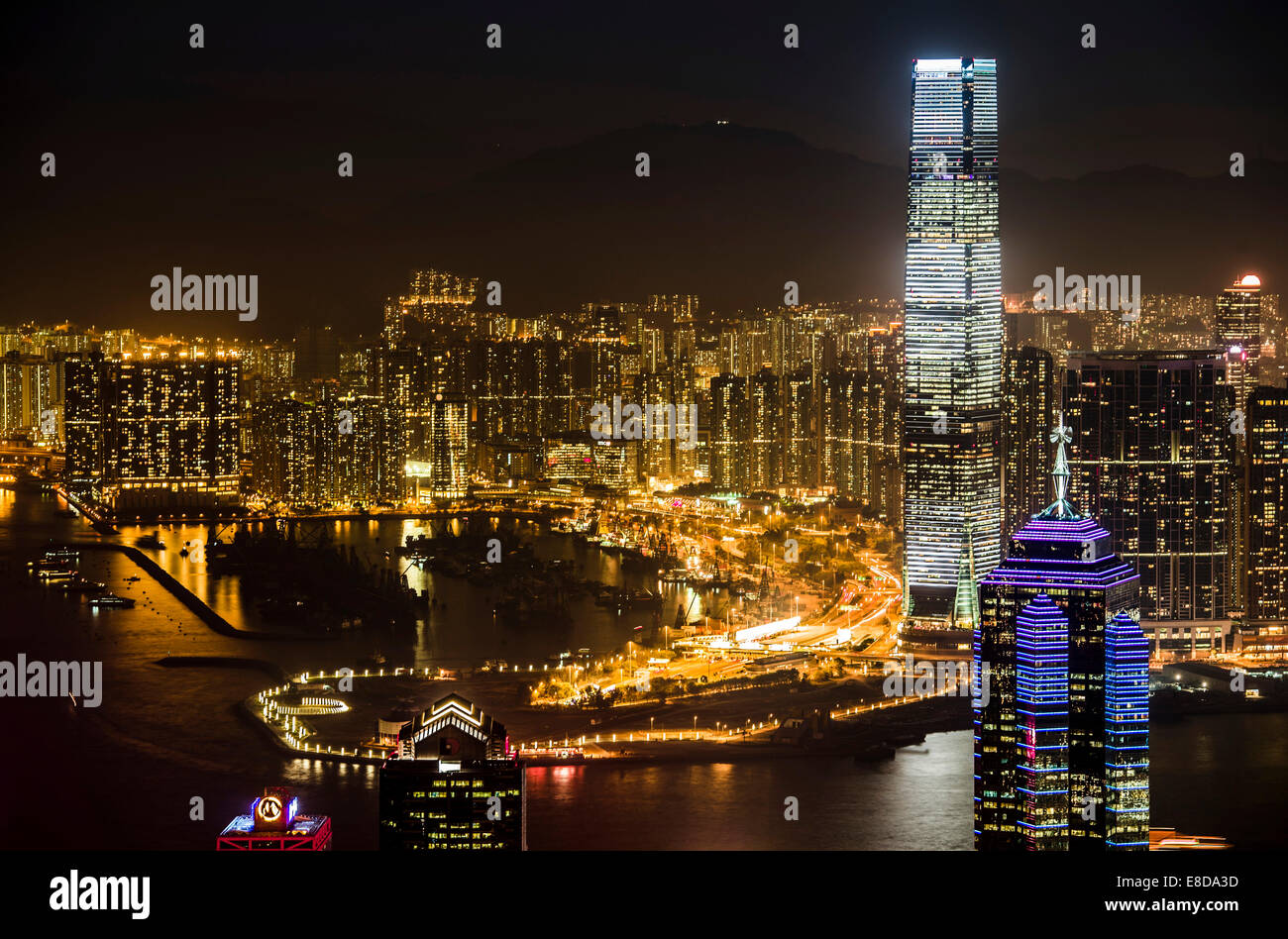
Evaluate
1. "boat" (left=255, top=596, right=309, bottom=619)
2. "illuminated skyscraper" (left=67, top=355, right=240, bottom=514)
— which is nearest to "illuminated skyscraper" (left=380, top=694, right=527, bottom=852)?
"boat" (left=255, top=596, right=309, bottom=619)

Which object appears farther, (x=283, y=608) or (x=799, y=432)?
(x=799, y=432)

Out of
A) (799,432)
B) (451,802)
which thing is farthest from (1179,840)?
(799,432)

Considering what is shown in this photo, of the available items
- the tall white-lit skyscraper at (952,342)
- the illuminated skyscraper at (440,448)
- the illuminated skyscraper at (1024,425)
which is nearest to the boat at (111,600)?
the tall white-lit skyscraper at (952,342)

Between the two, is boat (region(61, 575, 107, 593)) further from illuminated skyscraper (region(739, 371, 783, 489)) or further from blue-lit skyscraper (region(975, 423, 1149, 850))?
blue-lit skyscraper (region(975, 423, 1149, 850))

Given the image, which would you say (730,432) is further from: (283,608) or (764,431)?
(283,608)
